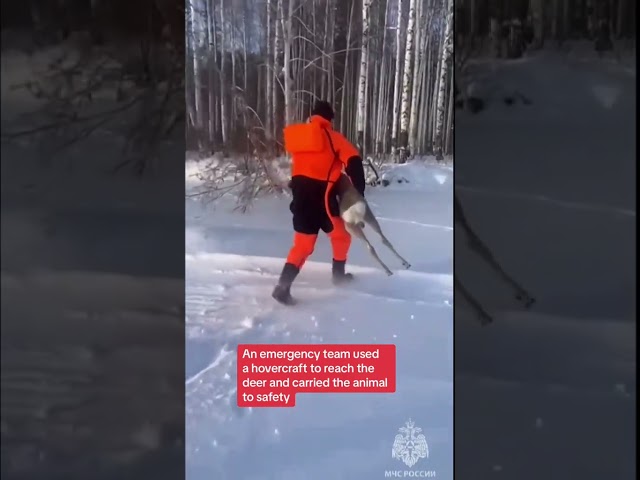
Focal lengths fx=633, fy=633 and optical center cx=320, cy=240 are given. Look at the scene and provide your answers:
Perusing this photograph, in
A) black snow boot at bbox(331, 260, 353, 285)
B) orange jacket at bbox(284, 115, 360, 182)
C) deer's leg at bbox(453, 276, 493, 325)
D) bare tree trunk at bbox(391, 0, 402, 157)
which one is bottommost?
deer's leg at bbox(453, 276, 493, 325)

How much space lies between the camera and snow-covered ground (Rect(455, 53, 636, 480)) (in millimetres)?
1909

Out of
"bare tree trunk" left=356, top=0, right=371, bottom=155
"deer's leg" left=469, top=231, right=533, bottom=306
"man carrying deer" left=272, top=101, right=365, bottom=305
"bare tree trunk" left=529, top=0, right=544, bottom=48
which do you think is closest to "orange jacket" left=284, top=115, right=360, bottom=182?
"man carrying deer" left=272, top=101, right=365, bottom=305

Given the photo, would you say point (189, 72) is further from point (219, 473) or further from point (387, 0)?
point (219, 473)

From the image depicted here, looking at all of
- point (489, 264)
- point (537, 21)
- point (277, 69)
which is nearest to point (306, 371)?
point (489, 264)

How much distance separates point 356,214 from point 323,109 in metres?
0.33

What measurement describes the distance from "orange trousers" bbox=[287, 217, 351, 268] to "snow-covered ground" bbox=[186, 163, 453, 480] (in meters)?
0.02

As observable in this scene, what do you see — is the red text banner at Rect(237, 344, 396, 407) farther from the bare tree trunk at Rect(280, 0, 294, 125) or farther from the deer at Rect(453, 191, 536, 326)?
the bare tree trunk at Rect(280, 0, 294, 125)

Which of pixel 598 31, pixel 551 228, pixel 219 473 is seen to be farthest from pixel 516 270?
pixel 219 473

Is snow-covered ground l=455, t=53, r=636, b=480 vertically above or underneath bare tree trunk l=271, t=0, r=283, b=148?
underneath

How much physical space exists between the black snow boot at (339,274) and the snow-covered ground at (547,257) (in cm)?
34

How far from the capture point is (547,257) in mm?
1921

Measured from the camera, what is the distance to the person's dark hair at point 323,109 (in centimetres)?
187

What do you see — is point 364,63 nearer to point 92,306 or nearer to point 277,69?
point 277,69

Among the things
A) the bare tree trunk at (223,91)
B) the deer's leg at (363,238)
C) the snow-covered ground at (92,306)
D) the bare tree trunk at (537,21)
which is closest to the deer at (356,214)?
the deer's leg at (363,238)
